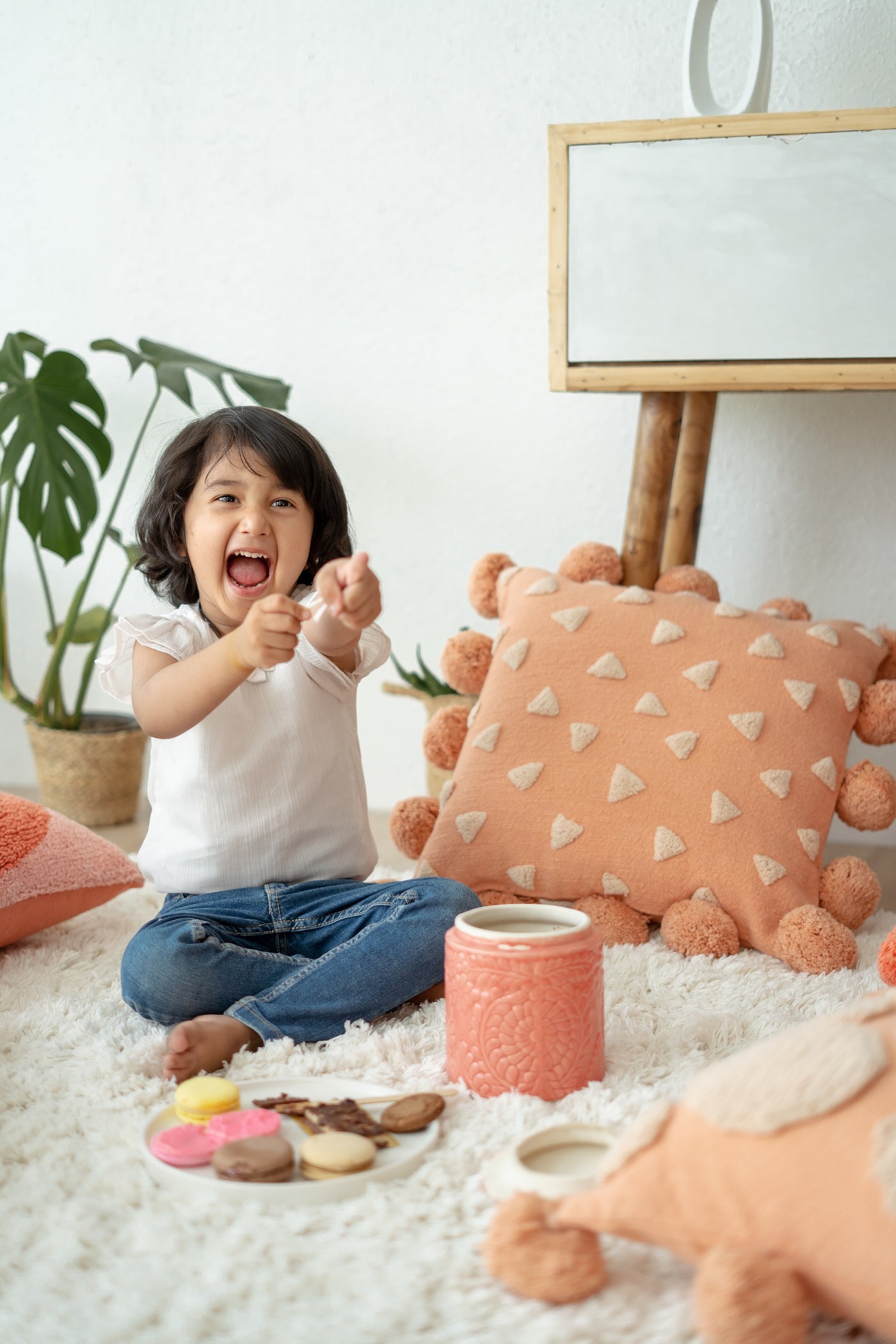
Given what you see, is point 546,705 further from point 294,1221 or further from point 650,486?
point 294,1221

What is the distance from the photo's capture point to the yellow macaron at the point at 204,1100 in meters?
Result: 0.70

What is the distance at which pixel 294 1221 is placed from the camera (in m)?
0.60

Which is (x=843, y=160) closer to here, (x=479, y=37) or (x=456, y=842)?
(x=479, y=37)

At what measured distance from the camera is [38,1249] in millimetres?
591

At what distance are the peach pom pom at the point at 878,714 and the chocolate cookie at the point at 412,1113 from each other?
676 mm

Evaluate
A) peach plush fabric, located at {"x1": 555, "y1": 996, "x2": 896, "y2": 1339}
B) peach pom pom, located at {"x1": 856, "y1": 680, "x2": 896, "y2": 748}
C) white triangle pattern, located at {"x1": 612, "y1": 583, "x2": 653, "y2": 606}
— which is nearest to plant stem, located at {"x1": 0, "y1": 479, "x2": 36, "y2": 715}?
white triangle pattern, located at {"x1": 612, "y1": 583, "x2": 653, "y2": 606}

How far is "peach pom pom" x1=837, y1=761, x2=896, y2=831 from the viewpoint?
1168mm

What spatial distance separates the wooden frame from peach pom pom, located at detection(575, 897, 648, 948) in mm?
620

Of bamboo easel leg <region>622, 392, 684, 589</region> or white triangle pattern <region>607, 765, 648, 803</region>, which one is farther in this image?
bamboo easel leg <region>622, 392, 684, 589</region>

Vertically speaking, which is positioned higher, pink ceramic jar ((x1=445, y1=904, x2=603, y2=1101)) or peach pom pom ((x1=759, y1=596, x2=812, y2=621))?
peach pom pom ((x1=759, y1=596, x2=812, y2=621))

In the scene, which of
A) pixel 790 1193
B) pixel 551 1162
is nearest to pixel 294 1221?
pixel 551 1162

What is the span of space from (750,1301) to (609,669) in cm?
75

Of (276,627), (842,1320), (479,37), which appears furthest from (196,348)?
(842,1320)

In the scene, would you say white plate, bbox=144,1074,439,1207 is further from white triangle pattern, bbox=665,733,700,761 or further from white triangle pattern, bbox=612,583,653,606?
white triangle pattern, bbox=612,583,653,606
